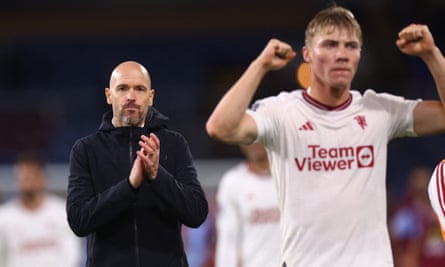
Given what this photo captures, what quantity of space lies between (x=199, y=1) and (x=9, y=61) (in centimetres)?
390

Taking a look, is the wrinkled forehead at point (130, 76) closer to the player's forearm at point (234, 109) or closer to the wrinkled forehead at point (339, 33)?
the player's forearm at point (234, 109)

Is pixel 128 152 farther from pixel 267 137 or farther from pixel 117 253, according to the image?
pixel 267 137

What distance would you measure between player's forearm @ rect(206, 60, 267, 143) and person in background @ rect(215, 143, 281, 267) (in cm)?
289

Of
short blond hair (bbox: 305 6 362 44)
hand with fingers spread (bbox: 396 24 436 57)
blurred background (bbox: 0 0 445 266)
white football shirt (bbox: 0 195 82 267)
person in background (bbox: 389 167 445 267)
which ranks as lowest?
person in background (bbox: 389 167 445 267)

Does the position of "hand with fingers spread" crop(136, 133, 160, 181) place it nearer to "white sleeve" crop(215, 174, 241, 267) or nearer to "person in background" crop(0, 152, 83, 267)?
"white sleeve" crop(215, 174, 241, 267)

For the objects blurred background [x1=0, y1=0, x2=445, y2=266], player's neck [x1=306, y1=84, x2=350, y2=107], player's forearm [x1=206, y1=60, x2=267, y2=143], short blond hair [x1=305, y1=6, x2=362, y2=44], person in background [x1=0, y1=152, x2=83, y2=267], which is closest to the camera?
player's forearm [x1=206, y1=60, x2=267, y2=143]

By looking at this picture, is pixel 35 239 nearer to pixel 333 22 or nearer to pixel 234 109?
pixel 234 109

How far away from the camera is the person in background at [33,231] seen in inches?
362

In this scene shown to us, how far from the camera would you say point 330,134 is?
4.88m

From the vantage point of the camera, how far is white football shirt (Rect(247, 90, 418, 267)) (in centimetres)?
473

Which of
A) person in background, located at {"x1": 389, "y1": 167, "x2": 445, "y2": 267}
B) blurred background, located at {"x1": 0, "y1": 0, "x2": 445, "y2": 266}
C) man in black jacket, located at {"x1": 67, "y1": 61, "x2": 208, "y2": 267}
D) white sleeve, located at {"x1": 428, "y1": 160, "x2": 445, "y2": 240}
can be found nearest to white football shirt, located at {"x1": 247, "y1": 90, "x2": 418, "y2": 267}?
white sleeve, located at {"x1": 428, "y1": 160, "x2": 445, "y2": 240}

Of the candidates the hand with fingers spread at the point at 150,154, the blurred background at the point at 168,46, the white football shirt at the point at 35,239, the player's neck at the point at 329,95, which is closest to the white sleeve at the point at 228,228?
the white football shirt at the point at 35,239

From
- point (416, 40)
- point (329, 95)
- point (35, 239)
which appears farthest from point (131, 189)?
point (35, 239)

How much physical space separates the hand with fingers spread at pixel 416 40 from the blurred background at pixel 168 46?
37.3 ft
